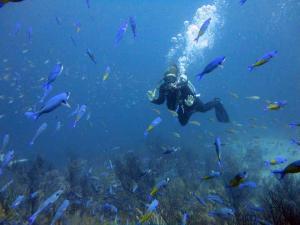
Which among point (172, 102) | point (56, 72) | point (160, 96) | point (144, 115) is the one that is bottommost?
point (144, 115)

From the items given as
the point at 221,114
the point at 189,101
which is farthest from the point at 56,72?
the point at 221,114

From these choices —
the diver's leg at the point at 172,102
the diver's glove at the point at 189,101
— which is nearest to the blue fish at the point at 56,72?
the diver's leg at the point at 172,102

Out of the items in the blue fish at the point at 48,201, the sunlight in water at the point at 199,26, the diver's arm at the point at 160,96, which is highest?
the blue fish at the point at 48,201

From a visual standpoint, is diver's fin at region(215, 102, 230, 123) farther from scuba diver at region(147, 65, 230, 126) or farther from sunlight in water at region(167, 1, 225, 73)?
sunlight in water at region(167, 1, 225, 73)

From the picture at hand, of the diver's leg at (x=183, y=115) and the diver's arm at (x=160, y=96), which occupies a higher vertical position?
the diver's arm at (x=160, y=96)

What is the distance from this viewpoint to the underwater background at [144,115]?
10445mm

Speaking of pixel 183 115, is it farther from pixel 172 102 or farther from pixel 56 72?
pixel 56 72

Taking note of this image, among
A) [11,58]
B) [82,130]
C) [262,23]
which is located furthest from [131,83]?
[262,23]

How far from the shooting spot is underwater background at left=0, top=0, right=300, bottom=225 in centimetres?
1045

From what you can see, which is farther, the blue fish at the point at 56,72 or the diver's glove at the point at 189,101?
the diver's glove at the point at 189,101

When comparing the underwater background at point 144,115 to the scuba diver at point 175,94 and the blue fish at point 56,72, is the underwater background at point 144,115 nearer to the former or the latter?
the scuba diver at point 175,94

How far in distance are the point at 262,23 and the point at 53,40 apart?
149ft

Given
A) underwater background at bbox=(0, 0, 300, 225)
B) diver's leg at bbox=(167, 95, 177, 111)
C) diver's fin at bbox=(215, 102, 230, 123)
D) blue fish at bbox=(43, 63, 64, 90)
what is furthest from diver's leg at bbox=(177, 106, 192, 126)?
blue fish at bbox=(43, 63, 64, 90)

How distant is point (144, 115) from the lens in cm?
11488
